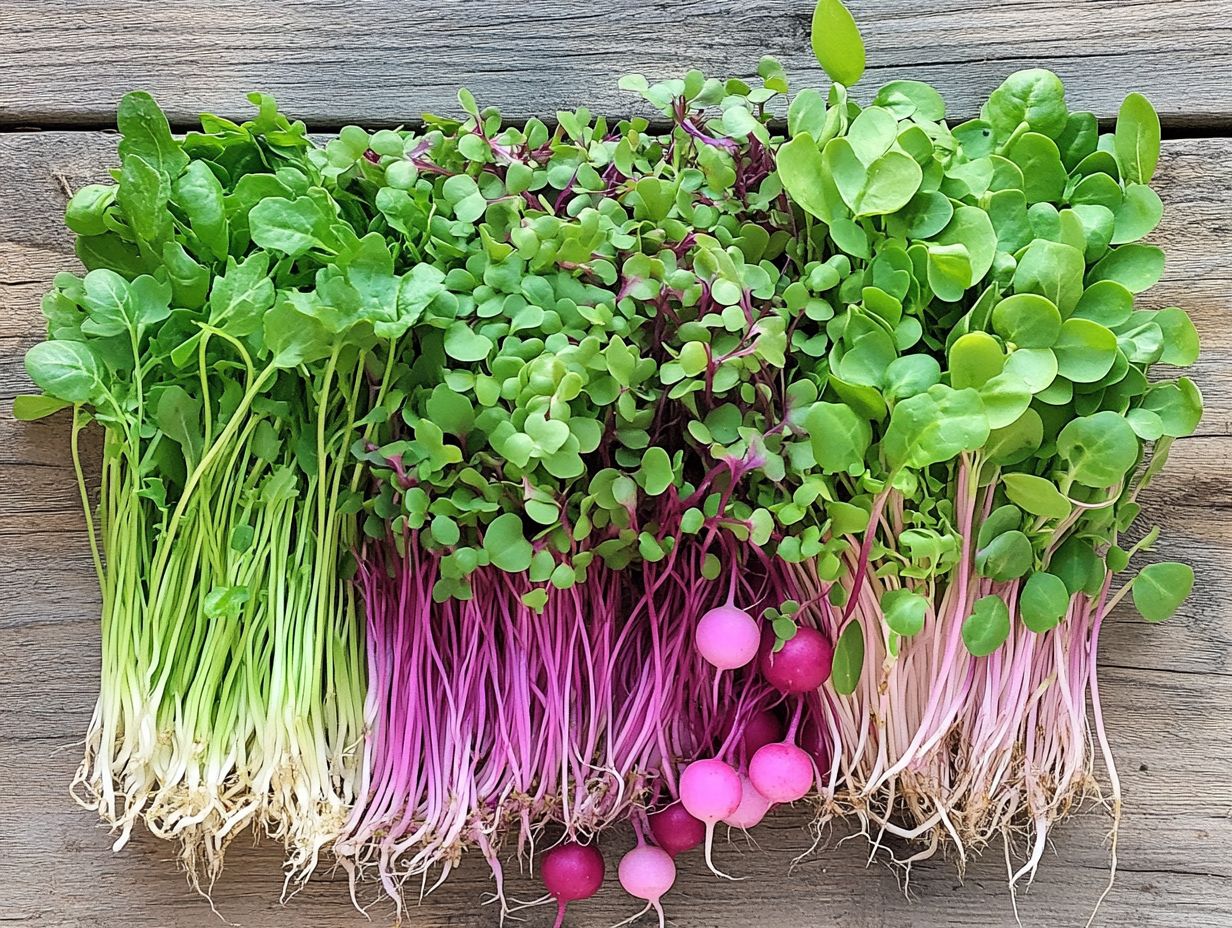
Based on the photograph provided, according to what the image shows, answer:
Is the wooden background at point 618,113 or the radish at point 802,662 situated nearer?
the radish at point 802,662

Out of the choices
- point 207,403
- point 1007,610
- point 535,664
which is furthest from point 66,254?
point 1007,610

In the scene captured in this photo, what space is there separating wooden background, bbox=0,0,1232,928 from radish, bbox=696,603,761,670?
0.93ft

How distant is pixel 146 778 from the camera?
0.98 meters

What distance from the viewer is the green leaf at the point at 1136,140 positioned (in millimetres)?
949

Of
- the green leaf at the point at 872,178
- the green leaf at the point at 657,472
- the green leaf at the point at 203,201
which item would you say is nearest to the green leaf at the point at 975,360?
the green leaf at the point at 872,178

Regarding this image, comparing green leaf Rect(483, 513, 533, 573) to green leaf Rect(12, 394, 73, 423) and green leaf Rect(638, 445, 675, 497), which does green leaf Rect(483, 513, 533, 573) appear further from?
green leaf Rect(12, 394, 73, 423)

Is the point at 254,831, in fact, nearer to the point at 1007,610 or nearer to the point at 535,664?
the point at 535,664

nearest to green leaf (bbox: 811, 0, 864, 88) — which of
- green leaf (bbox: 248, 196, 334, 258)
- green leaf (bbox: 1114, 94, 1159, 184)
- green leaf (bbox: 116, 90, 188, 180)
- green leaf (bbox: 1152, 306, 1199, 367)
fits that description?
green leaf (bbox: 1114, 94, 1159, 184)

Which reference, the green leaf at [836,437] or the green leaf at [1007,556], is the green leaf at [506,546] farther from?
the green leaf at [1007,556]

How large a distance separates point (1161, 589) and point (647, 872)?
61 cm

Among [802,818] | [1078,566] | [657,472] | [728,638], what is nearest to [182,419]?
[657,472]

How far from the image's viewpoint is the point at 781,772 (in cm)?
95

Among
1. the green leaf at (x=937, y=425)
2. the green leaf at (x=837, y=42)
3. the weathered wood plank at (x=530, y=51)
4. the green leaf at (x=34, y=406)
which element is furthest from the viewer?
the weathered wood plank at (x=530, y=51)

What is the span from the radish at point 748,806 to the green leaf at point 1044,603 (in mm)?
327
